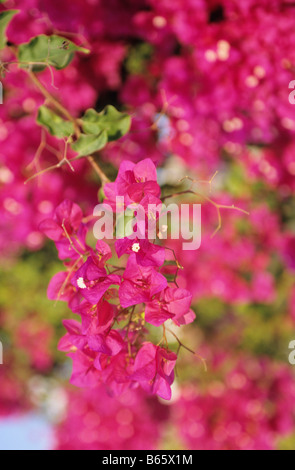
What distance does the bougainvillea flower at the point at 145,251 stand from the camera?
0.45 meters

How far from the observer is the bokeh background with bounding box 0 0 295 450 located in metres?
0.93

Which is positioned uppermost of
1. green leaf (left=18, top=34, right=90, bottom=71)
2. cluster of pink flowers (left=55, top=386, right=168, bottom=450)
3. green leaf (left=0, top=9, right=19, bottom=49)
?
green leaf (left=0, top=9, right=19, bottom=49)

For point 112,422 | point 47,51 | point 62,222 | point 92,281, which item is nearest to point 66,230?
point 62,222

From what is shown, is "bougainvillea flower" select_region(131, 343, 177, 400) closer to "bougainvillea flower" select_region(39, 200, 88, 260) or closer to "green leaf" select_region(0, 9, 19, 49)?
"bougainvillea flower" select_region(39, 200, 88, 260)

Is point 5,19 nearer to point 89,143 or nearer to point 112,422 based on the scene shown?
point 89,143

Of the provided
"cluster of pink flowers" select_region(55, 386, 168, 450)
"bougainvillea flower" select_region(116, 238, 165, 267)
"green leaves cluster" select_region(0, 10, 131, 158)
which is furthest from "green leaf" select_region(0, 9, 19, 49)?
"cluster of pink flowers" select_region(55, 386, 168, 450)

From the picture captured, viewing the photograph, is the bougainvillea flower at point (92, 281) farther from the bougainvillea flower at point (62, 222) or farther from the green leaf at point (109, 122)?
the green leaf at point (109, 122)

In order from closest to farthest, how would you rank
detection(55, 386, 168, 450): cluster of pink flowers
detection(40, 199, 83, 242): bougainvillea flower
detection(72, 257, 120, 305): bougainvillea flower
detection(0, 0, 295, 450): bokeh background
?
detection(72, 257, 120, 305): bougainvillea flower, detection(40, 199, 83, 242): bougainvillea flower, detection(0, 0, 295, 450): bokeh background, detection(55, 386, 168, 450): cluster of pink flowers

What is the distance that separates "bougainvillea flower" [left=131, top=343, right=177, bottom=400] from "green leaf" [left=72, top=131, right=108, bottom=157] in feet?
0.87

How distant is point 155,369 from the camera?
0.49 m

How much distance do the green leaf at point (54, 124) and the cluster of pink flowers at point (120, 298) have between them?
0.12 m

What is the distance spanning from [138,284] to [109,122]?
10.6 inches

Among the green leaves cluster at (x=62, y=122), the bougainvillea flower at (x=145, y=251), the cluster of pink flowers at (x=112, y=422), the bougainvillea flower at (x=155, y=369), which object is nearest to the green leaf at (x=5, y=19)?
the green leaves cluster at (x=62, y=122)

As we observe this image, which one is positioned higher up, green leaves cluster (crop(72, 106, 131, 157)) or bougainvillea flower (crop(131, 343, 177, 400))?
green leaves cluster (crop(72, 106, 131, 157))
